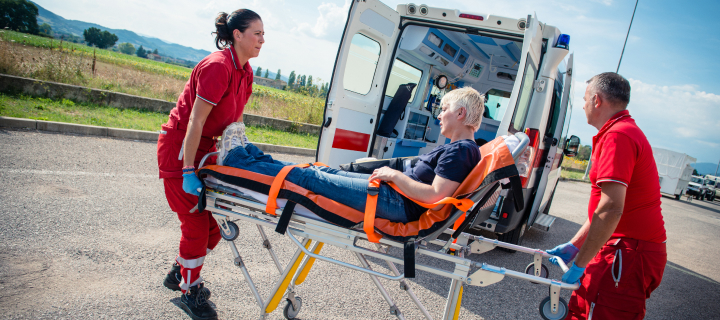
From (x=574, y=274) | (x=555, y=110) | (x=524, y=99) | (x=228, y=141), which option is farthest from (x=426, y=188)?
(x=555, y=110)

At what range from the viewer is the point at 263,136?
10.1 m

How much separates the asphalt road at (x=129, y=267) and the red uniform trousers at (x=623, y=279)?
133 cm


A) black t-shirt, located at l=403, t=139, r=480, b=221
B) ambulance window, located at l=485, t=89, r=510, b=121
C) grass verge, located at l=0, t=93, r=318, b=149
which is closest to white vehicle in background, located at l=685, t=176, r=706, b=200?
ambulance window, located at l=485, t=89, r=510, b=121

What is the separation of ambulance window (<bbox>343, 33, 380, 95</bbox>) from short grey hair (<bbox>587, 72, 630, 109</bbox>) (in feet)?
9.28

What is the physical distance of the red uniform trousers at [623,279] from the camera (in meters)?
1.86

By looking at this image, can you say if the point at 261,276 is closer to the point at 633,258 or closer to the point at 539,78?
the point at 633,258

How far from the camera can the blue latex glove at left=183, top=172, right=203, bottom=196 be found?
2.16m

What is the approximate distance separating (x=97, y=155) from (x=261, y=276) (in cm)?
428

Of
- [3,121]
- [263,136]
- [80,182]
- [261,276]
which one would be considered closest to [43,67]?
[3,121]

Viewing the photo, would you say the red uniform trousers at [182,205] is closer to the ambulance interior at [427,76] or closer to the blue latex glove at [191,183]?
the blue latex glove at [191,183]

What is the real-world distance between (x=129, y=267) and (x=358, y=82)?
3.12m

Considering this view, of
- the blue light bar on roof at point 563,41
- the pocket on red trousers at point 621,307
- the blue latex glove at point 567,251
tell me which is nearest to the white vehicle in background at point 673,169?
the blue light bar on roof at point 563,41

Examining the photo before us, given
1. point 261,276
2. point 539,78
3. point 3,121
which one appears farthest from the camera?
point 3,121

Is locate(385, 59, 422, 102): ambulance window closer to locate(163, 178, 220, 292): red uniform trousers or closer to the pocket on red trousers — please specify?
locate(163, 178, 220, 292): red uniform trousers
